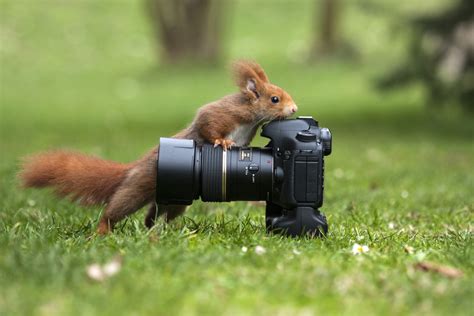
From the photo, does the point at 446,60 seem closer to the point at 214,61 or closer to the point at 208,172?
the point at 208,172

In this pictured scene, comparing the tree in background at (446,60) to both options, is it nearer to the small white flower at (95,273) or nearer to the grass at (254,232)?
the grass at (254,232)

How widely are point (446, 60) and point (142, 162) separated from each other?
7652mm

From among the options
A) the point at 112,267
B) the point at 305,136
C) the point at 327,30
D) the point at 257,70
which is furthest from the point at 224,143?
the point at 327,30

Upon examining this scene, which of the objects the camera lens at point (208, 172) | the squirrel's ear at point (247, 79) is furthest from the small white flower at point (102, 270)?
the squirrel's ear at point (247, 79)

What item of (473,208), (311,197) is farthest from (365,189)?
(311,197)

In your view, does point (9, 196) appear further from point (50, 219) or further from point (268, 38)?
point (268, 38)

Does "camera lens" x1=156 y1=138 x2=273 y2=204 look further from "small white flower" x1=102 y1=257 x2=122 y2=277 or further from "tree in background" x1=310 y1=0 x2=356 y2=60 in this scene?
"tree in background" x1=310 y1=0 x2=356 y2=60

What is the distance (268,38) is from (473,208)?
64.0 feet

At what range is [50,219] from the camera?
4.89 metres

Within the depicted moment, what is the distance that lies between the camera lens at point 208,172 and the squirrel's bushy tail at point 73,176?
1.23 ft

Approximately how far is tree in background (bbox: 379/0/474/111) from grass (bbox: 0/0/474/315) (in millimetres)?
652

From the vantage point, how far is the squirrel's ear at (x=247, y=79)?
4.57 metres

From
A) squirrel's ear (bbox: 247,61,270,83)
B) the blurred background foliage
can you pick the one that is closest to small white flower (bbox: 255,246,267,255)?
squirrel's ear (bbox: 247,61,270,83)

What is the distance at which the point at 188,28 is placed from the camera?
741 inches
